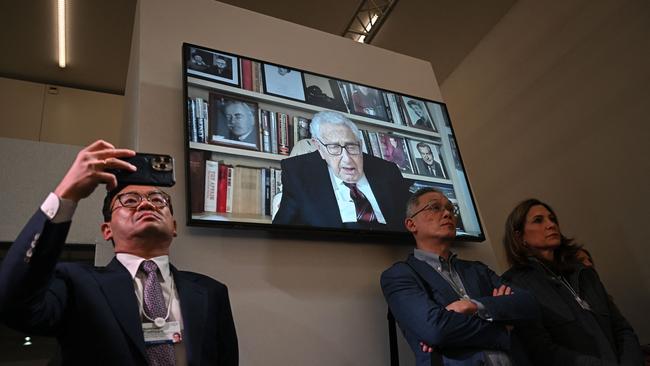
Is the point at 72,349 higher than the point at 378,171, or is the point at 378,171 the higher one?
the point at 378,171

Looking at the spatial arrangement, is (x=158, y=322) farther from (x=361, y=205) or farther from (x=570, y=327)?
(x=570, y=327)

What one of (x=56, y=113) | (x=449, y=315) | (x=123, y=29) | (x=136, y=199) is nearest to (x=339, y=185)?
(x=449, y=315)

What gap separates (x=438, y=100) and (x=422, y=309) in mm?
1956

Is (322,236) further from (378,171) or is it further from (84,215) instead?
(84,215)

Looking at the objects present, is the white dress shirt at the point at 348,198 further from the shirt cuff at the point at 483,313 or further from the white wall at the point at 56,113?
the white wall at the point at 56,113

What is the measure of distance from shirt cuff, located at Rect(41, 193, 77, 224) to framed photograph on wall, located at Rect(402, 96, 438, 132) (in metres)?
2.10

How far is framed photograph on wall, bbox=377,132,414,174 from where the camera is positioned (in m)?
2.62

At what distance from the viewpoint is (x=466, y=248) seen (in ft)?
8.79

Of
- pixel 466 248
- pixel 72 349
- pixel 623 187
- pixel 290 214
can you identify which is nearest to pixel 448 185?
pixel 466 248

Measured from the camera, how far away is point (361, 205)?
2.37m

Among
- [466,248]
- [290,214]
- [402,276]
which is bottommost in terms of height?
[402,276]

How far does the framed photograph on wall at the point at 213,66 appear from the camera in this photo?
232 cm

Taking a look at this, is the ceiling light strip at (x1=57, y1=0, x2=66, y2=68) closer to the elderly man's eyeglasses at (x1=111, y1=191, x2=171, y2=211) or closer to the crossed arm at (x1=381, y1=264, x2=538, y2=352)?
the elderly man's eyeglasses at (x1=111, y1=191, x2=171, y2=211)

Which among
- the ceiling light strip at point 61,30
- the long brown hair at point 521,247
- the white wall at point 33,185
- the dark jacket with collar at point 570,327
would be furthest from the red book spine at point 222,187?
the ceiling light strip at point 61,30
